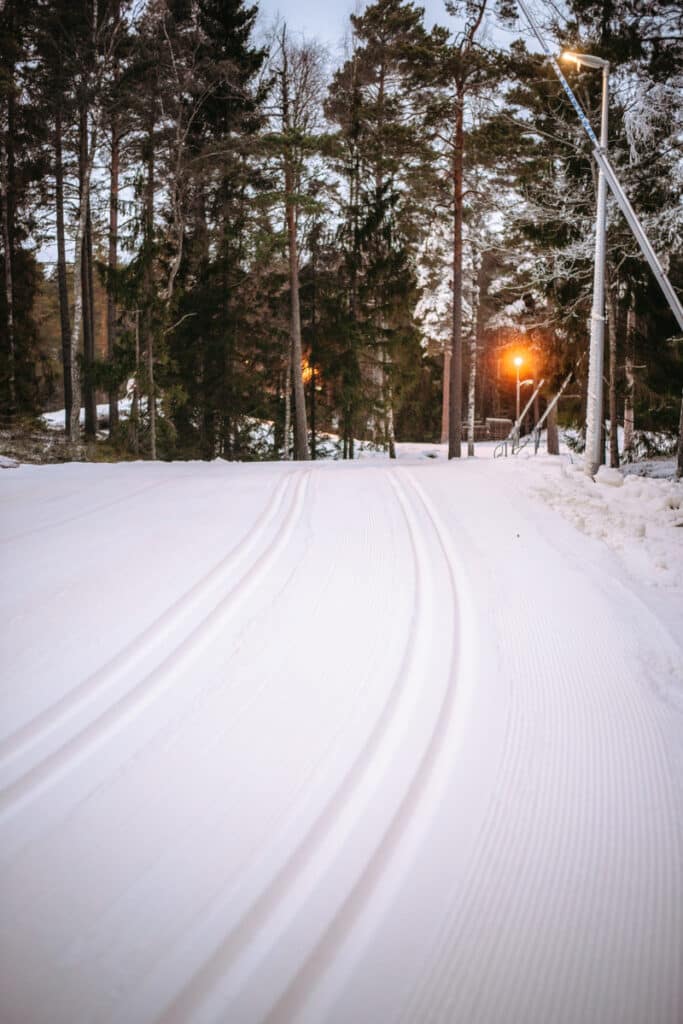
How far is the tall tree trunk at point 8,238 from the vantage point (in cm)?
1589

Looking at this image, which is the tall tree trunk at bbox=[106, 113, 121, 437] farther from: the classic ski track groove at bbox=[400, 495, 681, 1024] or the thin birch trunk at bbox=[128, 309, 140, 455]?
the classic ski track groove at bbox=[400, 495, 681, 1024]

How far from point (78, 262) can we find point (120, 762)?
48.6 ft

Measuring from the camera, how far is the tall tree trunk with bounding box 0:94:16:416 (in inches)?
626

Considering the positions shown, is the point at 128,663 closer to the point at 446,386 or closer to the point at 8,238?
the point at 8,238

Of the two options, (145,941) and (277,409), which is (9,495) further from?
(277,409)

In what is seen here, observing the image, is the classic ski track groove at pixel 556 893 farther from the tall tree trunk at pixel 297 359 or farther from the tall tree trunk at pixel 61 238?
the tall tree trunk at pixel 61 238

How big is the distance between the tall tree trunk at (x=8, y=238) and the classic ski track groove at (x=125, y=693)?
14.4 metres

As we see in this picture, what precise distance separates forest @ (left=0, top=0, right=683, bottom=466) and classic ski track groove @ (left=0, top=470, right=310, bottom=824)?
10060 mm

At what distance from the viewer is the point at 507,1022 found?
1565mm

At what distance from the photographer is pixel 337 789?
2334mm

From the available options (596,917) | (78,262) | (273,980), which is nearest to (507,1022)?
(596,917)

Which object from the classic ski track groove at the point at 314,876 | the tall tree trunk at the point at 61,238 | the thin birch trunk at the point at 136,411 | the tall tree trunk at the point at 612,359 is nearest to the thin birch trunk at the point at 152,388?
the thin birch trunk at the point at 136,411

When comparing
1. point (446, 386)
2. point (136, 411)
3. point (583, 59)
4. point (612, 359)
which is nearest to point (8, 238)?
point (136, 411)

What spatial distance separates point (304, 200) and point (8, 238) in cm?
897
